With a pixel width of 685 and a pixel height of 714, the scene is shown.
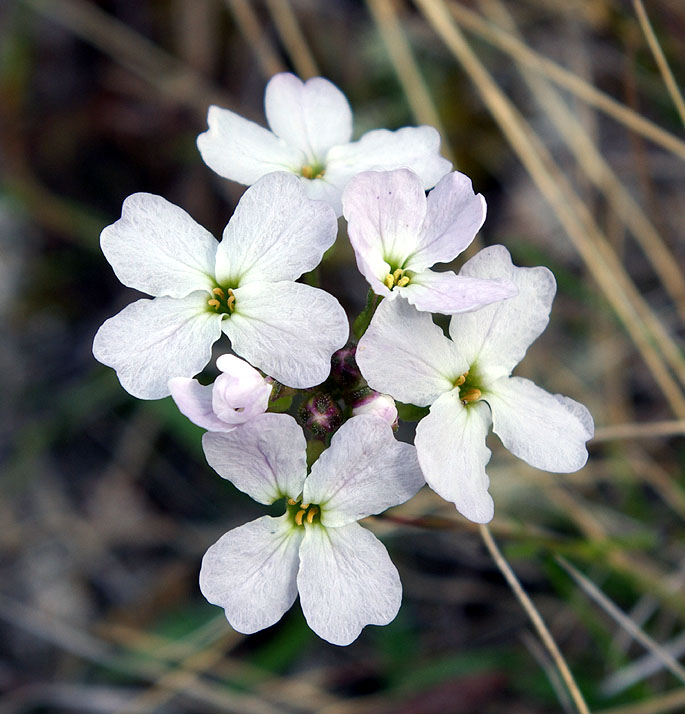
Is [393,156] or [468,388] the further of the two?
[393,156]

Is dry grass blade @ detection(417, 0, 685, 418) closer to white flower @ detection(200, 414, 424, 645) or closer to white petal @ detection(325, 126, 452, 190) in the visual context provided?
white petal @ detection(325, 126, 452, 190)

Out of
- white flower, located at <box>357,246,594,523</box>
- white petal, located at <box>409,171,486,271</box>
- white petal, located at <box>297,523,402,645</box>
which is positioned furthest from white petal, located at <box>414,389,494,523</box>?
white petal, located at <box>409,171,486,271</box>

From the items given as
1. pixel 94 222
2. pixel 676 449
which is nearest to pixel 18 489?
pixel 94 222

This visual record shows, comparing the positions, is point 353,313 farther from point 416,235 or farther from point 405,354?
point 405,354

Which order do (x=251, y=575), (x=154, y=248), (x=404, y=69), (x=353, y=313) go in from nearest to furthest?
1. (x=251, y=575)
2. (x=154, y=248)
3. (x=404, y=69)
4. (x=353, y=313)

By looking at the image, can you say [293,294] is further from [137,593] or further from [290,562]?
[137,593]

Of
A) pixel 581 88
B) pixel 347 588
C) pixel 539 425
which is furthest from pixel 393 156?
pixel 581 88
